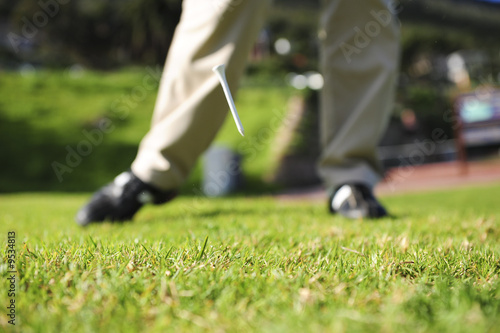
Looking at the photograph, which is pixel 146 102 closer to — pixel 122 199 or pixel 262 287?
pixel 122 199

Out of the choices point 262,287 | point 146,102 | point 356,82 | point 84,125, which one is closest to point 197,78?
point 356,82

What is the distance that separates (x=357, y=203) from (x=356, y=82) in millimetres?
520

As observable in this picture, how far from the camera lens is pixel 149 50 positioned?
15430mm

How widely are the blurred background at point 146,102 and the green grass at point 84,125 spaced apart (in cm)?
2

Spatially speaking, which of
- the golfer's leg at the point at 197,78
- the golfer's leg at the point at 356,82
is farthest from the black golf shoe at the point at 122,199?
the golfer's leg at the point at 356,82

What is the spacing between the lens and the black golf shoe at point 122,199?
173 centimetres

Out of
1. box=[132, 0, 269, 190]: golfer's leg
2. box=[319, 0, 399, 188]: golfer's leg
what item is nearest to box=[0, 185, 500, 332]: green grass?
box=[132, 0, 269, 190]: golfer's leg

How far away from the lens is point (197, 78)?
1.59m

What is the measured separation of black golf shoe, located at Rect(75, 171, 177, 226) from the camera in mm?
1728

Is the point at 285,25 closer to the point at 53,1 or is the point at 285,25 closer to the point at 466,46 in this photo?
the point at 53,1

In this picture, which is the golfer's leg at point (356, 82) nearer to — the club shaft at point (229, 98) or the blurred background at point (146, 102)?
the blurred background at point (146, 102)

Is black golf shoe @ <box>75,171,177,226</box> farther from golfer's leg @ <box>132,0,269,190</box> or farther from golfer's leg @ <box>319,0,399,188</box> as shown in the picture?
golfer's leg @ <box>319,0,399,188</box>

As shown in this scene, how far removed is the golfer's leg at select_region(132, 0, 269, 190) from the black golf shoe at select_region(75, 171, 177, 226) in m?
0.09

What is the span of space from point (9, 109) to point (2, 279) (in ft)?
27.1
